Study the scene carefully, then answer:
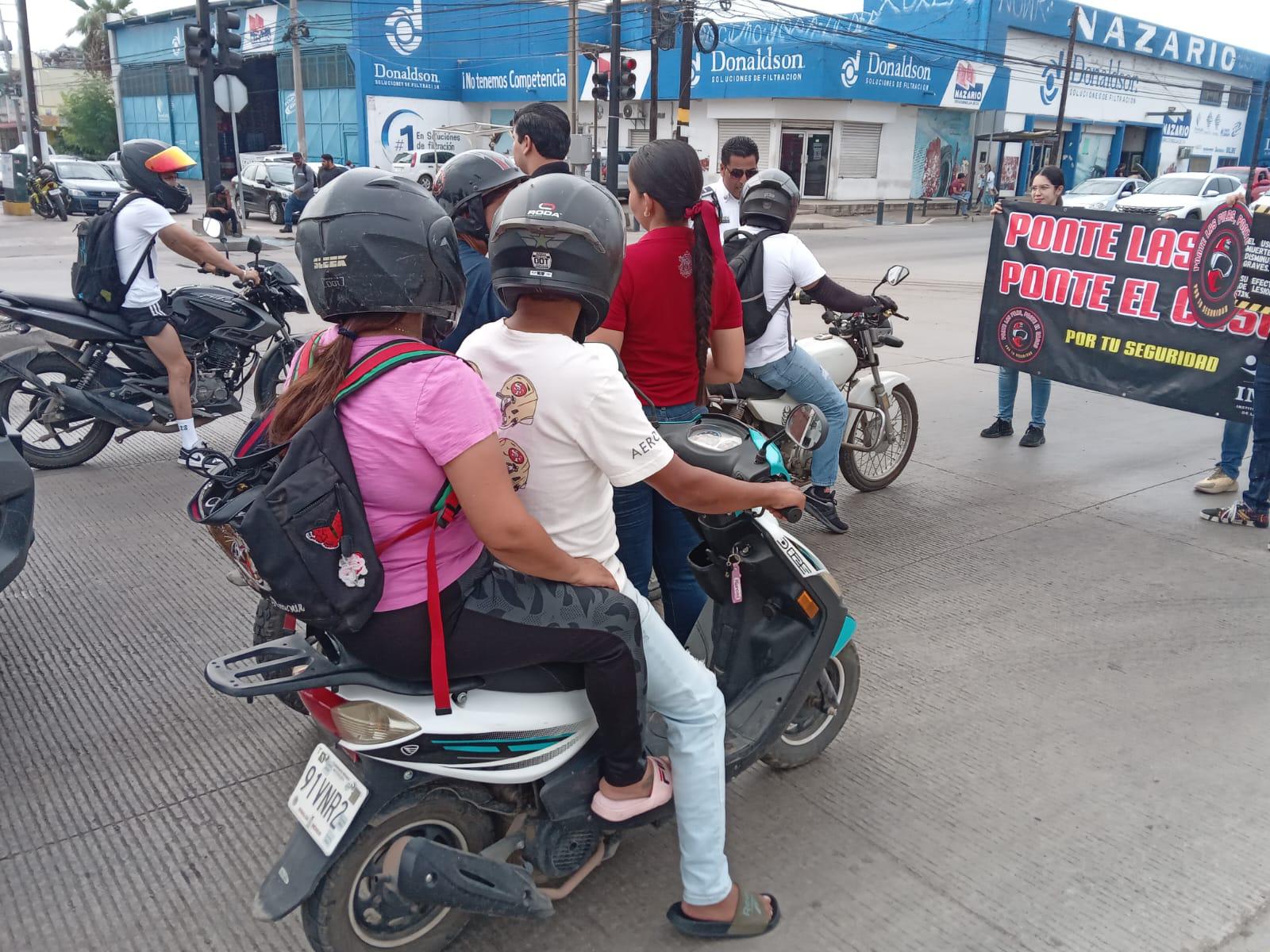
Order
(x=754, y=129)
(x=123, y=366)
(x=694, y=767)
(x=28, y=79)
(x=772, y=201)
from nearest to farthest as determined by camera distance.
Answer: (x=694, y=767), (x=772, y=201), (x=123, y=366), (x=28, y=79), (x=754, y=129)

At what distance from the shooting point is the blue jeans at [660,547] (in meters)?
3.03

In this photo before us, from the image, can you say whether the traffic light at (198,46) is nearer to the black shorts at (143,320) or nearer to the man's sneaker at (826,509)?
the black shorts at (143,320)

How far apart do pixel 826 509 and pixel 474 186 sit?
253 cm

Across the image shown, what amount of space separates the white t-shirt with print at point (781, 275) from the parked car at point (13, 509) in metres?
3.08

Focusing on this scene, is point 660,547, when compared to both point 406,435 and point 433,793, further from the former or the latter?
point 406,435

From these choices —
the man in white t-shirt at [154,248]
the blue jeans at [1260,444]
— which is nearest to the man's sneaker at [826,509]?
the blue jeans at [1260,444]

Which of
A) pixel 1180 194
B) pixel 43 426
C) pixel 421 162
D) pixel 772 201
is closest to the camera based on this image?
pixel 772 201

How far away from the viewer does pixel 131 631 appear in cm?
411

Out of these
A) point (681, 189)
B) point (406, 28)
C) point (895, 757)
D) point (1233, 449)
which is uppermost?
point (406, 28)

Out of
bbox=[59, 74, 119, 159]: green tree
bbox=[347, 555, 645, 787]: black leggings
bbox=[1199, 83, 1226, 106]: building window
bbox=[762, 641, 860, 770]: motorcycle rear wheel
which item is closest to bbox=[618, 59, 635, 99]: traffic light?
bbox=[762, 641, 860, 770]: motorcycle rear wheel

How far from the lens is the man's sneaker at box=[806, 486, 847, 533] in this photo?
17.3 ft

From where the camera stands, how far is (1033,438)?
7090 mm

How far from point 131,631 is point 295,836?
7.48 ft

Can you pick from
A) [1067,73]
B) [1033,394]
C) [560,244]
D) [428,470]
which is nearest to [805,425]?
[560,244]
